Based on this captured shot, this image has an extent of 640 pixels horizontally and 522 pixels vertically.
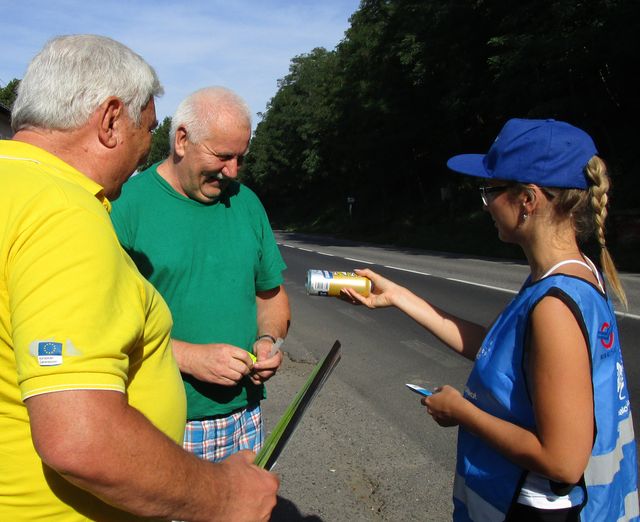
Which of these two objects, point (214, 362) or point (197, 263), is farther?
point (197, 263)

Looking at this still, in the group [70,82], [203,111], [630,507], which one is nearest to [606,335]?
[630,507]

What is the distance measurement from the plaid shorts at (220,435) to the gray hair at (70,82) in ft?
4.95

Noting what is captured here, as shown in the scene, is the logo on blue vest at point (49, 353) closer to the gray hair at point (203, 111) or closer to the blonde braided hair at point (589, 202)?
the blonde braided hair at point (589, 202)

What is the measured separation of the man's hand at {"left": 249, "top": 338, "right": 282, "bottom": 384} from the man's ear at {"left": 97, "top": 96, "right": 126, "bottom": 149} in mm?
1284

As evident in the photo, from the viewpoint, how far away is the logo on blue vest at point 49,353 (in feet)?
3.67

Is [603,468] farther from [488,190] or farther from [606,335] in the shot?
[488,190]

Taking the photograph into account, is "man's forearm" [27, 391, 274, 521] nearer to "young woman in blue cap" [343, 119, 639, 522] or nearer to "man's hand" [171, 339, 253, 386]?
"young woman in blue cap" [343, 119, 639, 522]

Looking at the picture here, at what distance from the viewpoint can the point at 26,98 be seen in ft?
4.64

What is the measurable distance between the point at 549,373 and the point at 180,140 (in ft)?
5.68

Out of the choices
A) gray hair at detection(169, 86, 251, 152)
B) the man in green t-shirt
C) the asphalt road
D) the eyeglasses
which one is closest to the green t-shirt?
the man in green t-shirt

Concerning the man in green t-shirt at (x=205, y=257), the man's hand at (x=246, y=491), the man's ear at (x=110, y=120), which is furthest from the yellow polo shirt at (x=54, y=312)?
the man in green t-shirt at (x=205, y=257)

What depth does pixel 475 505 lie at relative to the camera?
1.85m

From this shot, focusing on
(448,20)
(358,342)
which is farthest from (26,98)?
(448,20)

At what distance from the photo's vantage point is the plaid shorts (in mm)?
2586
